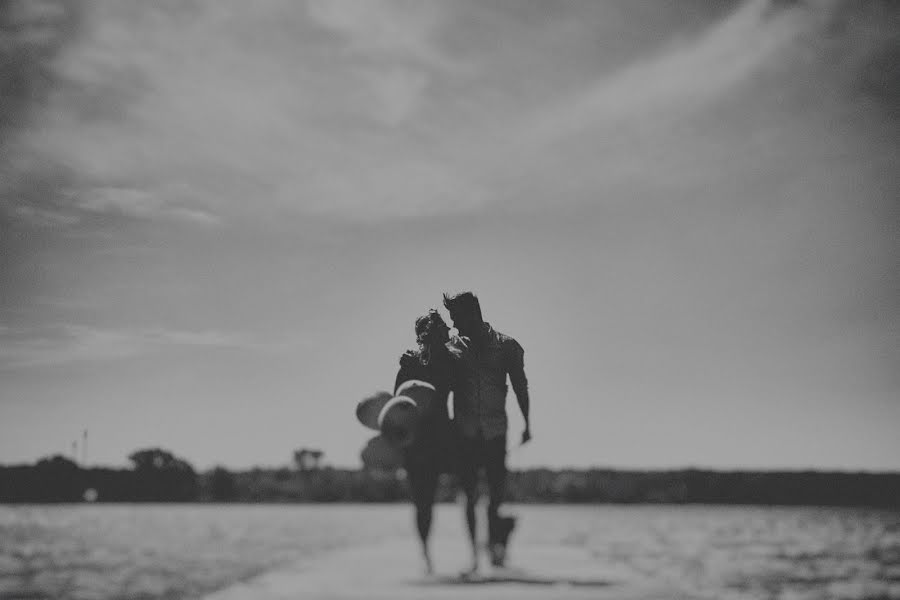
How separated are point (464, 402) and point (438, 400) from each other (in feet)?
1.40

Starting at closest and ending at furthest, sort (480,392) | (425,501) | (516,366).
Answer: (425,501) < (480,392) < (516,366)

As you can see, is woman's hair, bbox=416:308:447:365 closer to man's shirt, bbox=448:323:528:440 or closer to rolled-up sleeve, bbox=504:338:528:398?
man's shirt, bbox=448:323:528:440

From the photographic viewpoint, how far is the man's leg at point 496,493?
6.29 metres

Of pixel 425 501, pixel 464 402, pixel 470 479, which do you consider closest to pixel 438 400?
pixel 464 402

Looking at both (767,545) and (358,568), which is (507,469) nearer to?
(358,568)

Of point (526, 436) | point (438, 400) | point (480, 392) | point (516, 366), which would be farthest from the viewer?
point (526, 436)

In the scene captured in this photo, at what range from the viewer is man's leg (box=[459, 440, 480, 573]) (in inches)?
243

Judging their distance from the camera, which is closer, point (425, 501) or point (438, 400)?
point (438, 400)

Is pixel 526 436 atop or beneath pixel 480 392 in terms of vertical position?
beneath

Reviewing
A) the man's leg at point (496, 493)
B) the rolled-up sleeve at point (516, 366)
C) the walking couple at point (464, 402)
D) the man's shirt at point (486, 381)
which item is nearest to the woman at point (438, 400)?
the walking couple at point (464, 402)

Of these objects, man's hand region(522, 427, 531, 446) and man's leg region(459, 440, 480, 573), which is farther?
man's hand region(522, 427, 531, 446)

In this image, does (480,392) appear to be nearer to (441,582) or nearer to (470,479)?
(470,479)

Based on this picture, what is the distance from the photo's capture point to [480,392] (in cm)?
603

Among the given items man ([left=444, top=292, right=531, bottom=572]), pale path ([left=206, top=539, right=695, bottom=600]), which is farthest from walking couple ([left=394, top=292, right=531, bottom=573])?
pale path ([left=206, top=539, right=695, bottom=600])
